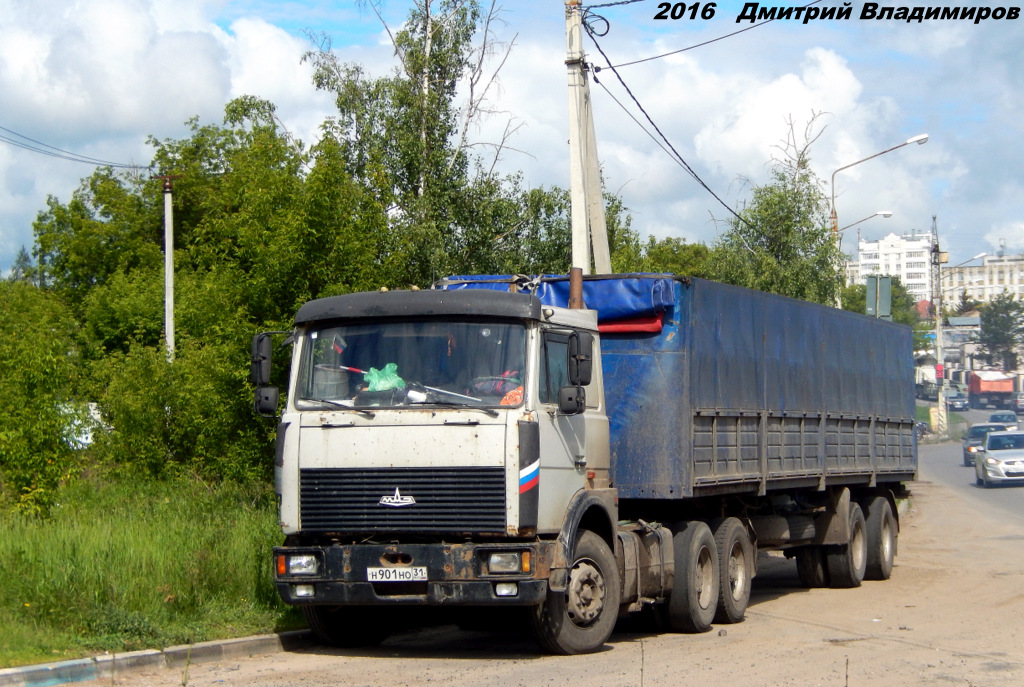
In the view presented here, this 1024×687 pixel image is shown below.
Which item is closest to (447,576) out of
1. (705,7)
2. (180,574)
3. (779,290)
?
(180,574)

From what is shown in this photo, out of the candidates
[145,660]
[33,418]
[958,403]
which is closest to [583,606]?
[145,660]

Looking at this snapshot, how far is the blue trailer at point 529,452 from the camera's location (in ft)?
26.9

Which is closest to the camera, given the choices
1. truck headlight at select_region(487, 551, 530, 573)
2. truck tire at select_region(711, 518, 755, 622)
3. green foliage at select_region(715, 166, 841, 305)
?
truck headlight at select_region(487, 551, 530, 573)

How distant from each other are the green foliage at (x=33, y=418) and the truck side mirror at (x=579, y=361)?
6.34 m

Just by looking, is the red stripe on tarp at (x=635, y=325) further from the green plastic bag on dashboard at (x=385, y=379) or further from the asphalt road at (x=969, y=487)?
the asphalt road at (x=969, y=487)

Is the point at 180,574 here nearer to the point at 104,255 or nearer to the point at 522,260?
the point at 522,260

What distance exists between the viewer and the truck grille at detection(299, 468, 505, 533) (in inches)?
321

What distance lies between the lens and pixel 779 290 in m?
25.2

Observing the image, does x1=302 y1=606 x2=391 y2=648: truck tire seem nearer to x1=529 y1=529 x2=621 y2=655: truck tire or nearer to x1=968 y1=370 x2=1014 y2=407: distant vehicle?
x1=529 y1=529 x2=621 y2=655: truck tire

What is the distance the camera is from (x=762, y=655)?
914cm

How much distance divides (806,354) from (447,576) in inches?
243

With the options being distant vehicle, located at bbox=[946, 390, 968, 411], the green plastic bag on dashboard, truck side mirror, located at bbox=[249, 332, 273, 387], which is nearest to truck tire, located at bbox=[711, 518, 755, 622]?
the green plastic bag on dashboard

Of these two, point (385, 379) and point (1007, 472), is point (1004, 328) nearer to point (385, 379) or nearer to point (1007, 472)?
point (1007, 472)

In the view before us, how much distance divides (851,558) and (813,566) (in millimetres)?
472
